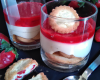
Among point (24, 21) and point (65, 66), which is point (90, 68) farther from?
point (24, 21)

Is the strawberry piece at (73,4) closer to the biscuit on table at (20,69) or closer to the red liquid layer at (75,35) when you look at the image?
the red liquid layer at (75,35)

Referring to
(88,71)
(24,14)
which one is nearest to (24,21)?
(24,14)

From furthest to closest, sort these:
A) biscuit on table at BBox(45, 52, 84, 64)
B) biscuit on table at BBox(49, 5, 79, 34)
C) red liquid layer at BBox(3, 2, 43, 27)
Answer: red liquid layer at BBox(3, 2, 43, 27)
biscuit on table at BBox(45, 52, 84, 64)
biscuit on table at BBox(49, 5, 79, 34)

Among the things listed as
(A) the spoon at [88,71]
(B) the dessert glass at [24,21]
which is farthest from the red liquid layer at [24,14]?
(A) the spoon at [88,71]

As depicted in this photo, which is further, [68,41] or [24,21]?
[24,21]

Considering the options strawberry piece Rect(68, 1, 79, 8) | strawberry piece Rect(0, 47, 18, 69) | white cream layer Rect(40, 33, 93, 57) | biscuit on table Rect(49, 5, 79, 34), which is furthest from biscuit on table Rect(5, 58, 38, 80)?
strawberry piece Rect(68, 1, 79, 8)

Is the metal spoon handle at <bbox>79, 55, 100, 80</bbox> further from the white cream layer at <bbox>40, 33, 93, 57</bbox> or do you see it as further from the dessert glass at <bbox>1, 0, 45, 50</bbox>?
the dessert glass at <bbox>1, 0, 45, 50</bbox>

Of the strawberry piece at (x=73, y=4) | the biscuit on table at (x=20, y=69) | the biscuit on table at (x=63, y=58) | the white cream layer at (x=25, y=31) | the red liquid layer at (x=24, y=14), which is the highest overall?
the strawberry piece at (x=73, y=4)
